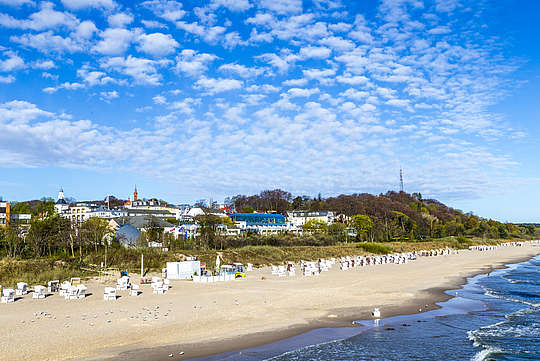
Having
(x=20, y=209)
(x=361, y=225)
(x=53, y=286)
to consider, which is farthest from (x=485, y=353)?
(x=20, y=209)

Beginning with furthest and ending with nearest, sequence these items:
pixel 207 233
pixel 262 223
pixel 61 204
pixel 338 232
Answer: pixel 61 204 → pixel 262 223 → pixel 338 232 → pixel 207 233

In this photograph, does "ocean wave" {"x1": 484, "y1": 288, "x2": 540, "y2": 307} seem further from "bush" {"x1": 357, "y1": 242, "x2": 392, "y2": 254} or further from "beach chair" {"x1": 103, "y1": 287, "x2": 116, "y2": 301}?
"bush" {"x1": 357, "y1": 242, "x2": 392, "y2": 254}

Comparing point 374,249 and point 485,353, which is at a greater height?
point 374,249

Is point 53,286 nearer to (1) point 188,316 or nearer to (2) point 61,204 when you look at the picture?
(1) point 188,316

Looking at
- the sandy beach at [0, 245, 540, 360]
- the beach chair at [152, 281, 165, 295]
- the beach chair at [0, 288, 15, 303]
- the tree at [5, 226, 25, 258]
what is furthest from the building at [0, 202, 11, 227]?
the beach chair at [152, 281, 165, 295]

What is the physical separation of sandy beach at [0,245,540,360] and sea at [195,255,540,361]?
3.46ft

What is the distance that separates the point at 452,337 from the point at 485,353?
74.3 inches

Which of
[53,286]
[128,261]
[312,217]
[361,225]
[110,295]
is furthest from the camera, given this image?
[312,217]

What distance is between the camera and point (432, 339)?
15164 mm

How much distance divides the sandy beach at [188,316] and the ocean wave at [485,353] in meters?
5.40

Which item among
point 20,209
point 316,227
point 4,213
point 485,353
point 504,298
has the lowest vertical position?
point 504,298

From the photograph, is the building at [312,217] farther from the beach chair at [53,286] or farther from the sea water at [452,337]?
the beach chair at [53,286]

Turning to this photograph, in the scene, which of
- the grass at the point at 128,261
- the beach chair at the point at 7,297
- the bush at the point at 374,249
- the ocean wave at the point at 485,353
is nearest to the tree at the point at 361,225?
→ the bush at the point at 374,249

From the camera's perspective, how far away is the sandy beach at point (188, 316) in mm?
12961
